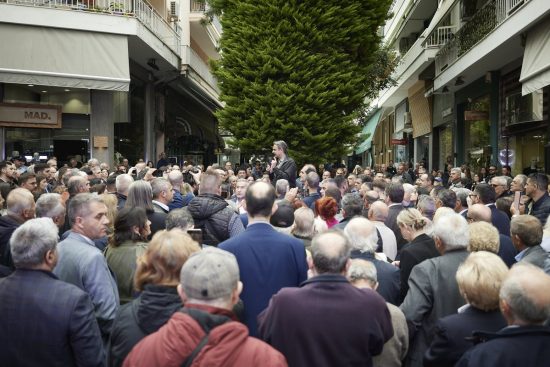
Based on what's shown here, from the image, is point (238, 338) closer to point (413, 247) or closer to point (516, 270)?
point (516, 270)

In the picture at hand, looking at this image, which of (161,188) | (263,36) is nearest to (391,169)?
(263,36)

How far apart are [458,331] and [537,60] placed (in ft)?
32.5

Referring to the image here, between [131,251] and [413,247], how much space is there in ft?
8.07

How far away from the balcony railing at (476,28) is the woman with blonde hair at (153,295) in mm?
12237

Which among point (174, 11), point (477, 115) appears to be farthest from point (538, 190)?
point (174, 11)

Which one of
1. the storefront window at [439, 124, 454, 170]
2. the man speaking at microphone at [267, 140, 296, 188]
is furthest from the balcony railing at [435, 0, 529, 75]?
the man speaking at microphone at [267, 140, 296, 188]

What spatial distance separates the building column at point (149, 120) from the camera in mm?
24078

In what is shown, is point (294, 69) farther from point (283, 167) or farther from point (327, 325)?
point (327, 325)

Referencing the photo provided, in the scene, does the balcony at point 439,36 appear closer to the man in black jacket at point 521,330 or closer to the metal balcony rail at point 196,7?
the metal balcony rail at point 196,7

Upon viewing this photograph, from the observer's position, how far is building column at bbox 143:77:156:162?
24.1 metres

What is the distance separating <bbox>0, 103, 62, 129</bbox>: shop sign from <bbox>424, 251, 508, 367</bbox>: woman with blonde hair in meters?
16.0

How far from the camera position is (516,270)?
11.1 ft

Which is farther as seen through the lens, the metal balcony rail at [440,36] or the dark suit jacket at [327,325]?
the metal balcony rail at [440,36]

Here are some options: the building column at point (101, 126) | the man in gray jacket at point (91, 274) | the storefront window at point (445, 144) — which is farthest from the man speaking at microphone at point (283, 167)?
the storefront window at point (445, 144)
